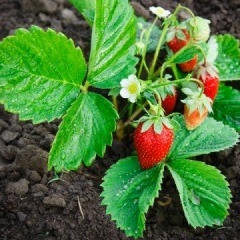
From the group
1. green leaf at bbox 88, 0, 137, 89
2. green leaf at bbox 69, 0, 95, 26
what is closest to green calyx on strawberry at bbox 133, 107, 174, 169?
green leaf at bbox 88, 0, 137, 89

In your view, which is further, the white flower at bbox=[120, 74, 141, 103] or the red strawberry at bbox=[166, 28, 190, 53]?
the red strawberry at bbox=[166, 28, 190, 53]

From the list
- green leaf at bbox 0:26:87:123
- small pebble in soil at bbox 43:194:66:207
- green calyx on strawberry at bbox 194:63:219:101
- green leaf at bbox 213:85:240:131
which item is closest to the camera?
green leaf at bbox 0:26:87:123

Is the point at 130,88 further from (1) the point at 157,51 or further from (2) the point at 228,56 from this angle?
(2) the point at 228,56

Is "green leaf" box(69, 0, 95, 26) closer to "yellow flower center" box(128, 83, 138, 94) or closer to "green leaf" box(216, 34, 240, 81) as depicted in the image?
"yellow flower center" box(128, 83, 138, 94)

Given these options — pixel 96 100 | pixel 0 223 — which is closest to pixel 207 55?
pixel 96 100

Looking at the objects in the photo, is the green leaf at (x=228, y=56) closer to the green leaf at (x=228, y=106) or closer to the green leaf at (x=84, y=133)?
the green leaf at (x=228, y=106)

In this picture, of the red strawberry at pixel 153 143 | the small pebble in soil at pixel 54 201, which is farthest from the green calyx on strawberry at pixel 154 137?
the small pebble in soil at pixel 54 201
